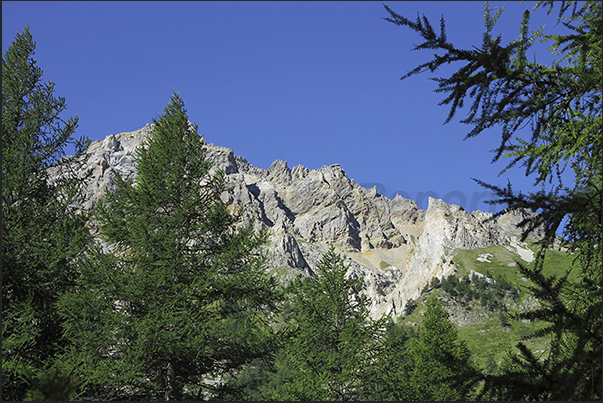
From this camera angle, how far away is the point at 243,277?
36.8ft

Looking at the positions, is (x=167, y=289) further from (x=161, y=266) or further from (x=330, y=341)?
(x=330, y=341)

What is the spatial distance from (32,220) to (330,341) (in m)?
10.6

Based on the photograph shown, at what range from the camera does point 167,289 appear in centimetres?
1103

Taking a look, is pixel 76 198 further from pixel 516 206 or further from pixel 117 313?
pixel 516 206

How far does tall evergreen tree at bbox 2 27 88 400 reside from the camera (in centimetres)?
1038

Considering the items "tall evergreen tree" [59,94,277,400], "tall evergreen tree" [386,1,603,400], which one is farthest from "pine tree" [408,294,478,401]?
"tall evergreen tree" [386,1,603,400]

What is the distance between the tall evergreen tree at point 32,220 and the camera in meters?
10.4

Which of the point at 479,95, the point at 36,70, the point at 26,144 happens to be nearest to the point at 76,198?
the point at 26,144

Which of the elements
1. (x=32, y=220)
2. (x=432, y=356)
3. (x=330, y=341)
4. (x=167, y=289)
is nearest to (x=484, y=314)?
(x=432, y=356)

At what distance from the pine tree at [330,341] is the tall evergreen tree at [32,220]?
6.72 meters

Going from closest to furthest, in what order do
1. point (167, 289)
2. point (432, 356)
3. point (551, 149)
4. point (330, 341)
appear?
point (551, 149) → point (167, 289) → point (330, 341) → point (432, 356)

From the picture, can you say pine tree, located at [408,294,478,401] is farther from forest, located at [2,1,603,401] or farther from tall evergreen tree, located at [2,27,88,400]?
tall evergreen tree, located at [2,27,88,400]

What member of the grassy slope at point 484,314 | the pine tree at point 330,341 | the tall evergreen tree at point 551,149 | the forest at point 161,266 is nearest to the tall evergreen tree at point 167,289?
the forest at point 161,266

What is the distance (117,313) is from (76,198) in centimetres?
427
